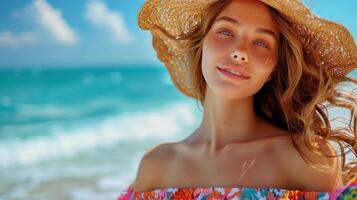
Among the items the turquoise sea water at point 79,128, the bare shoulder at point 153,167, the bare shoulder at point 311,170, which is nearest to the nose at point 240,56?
the bare shoulder at point 311,170

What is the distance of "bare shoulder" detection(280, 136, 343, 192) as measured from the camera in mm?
2527

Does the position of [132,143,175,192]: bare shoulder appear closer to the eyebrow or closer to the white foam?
the eyebrow

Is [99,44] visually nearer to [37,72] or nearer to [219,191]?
[37,72]

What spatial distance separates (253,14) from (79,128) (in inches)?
478

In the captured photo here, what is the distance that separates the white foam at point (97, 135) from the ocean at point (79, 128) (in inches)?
0.6

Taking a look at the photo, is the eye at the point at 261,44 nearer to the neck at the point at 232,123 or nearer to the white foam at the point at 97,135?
the neck at the point at 232,123

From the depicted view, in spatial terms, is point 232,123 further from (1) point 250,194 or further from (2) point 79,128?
(2) point 79,128

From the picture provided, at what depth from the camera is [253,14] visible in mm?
2621

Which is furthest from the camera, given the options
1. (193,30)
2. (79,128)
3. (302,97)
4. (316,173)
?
(79,128)

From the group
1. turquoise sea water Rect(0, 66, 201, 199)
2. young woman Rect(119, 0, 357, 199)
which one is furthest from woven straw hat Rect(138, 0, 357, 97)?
turquoise sea water Rect(0, 66, 201, 199)

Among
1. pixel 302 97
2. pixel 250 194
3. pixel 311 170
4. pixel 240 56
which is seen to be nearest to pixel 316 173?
pixel 311 170

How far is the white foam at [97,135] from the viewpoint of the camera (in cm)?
1087

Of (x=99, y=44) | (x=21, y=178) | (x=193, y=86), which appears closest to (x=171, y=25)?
(x=193, y=86)

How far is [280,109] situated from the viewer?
2.88m
